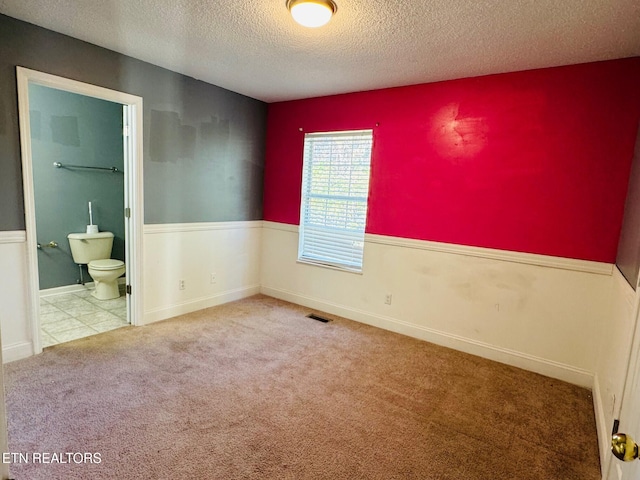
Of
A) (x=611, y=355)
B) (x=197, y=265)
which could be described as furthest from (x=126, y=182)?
(x=611, y=355)

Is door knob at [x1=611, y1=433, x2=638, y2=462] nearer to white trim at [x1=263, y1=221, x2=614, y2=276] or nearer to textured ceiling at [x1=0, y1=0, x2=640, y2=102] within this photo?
textured ceiling at [x1=0, y1=0, x2=640, y2=102]

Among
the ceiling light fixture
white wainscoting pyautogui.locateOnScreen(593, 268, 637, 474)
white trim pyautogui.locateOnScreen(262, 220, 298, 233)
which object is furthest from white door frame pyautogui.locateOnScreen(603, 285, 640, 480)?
white trim pyautogui.locateOnScreen(262, 220, 298, 233)

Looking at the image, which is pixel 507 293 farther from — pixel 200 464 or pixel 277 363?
pixel 200 464

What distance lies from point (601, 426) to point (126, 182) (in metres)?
3.86

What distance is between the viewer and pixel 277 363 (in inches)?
Answer: 106

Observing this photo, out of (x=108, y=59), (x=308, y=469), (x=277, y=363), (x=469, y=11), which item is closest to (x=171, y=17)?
(x=108, y=59)

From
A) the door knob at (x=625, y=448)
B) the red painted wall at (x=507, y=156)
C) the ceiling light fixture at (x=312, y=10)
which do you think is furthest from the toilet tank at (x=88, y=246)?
the door knob at (x=625, y=448)

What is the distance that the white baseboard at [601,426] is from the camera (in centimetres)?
178

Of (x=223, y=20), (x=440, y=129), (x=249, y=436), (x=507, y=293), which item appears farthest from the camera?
(x=440, y=129)

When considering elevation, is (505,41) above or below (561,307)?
above

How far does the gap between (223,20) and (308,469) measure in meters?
2.60

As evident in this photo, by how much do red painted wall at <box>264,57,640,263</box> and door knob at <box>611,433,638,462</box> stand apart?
2196 mm

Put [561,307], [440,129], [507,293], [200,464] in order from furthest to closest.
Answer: [440,129], [507,293], [561,307], [200,464]

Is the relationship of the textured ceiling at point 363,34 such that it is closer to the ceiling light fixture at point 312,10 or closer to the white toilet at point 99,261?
the ceiling light fixture at point 312,10
